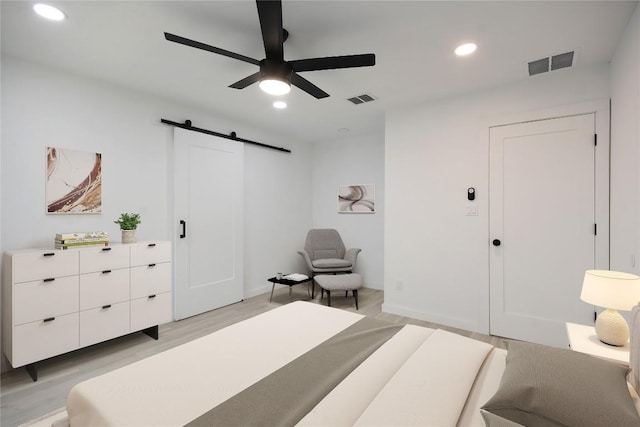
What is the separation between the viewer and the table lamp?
1.53 metres

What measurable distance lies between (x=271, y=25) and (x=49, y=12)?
5.02ft

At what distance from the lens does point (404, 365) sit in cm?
132

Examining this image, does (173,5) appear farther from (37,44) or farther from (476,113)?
(476,113)

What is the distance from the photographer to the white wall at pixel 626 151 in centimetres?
197

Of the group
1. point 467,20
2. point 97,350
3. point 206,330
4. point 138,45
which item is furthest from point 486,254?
point 97,350

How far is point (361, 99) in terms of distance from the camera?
3.43 metres

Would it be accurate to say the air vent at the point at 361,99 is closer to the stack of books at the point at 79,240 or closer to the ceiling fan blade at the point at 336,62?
the ceiling fan blade at the point at 336,62

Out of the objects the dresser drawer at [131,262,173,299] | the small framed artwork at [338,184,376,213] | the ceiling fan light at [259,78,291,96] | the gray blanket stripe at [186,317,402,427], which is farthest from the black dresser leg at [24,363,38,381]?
the small framed artwork at [338,184,376,213]

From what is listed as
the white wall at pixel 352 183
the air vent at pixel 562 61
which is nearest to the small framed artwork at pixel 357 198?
the white wall at pixel 352 183

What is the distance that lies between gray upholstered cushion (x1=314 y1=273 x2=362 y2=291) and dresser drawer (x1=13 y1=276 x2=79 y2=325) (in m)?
2.56

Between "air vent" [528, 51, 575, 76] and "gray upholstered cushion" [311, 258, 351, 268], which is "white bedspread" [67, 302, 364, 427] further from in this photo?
"air vent" [528, 51, 575, 76]

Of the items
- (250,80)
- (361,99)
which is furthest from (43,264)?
(361,99)

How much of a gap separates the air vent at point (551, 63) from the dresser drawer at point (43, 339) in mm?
4455

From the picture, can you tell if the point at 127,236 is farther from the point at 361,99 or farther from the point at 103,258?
the point at 361,99
